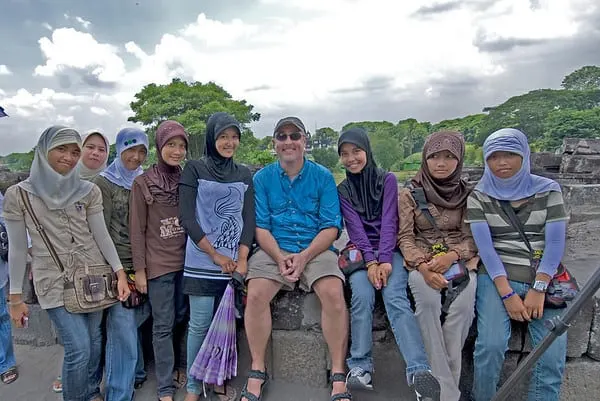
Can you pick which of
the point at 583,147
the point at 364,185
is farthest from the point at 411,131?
the point at 364,185

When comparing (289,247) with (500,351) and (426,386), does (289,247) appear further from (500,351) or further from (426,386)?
(500,351)

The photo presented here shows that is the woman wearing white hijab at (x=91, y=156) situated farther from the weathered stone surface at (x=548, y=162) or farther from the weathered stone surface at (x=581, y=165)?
the weathered stone surface at (x=548, y=162)

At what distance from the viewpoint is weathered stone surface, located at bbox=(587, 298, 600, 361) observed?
2.39 meters

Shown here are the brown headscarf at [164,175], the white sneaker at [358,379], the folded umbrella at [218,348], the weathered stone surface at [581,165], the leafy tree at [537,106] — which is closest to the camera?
the white sneaker at [358,379]

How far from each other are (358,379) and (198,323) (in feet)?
3.39

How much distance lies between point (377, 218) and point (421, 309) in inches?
26.6

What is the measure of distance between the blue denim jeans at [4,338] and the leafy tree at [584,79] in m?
55.3

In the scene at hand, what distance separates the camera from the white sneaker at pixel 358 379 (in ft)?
7.77

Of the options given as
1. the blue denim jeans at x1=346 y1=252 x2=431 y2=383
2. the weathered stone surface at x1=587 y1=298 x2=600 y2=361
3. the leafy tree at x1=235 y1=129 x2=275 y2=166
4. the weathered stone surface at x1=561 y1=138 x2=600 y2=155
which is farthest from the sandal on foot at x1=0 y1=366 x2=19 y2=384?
the leafy tree at x1=235 y1=129 x2=275 y2=166

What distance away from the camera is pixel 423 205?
257 centimetres

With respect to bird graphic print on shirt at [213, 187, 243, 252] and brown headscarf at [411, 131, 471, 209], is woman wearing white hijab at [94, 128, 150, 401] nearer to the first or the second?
bird graphic print on shirt at [213, 187, 243, 252]

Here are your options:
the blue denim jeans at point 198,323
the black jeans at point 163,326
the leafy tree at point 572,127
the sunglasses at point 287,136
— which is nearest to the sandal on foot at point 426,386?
the blue denim jeans at point 198,323

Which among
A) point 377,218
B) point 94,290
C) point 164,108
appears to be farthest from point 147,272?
point 164,108

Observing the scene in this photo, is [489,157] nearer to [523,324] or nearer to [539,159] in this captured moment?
[523,324]
